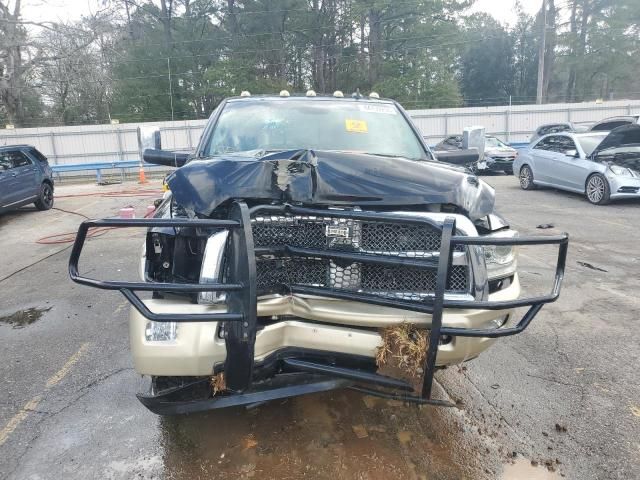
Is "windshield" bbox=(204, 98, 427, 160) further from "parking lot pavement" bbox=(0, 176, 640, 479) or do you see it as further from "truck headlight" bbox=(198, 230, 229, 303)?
"parking lot pavement" bbox=(0, 176, 640, 479)

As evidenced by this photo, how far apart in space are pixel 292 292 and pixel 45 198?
39.6 feet

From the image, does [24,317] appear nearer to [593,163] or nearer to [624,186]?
[624,186]

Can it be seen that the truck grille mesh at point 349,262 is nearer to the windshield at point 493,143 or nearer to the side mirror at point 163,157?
the side mirror at point 163,157

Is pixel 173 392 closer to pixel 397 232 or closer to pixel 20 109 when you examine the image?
pixel 397 232

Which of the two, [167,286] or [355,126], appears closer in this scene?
[167,286]

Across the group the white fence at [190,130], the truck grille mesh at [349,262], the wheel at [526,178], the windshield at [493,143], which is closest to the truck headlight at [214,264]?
the truck grille mesh at [349,262]

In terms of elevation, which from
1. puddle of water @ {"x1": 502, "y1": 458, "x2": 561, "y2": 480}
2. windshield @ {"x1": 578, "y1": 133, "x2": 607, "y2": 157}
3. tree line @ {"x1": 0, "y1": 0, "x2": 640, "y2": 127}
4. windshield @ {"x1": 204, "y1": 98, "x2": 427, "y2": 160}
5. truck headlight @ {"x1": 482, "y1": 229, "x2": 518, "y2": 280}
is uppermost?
tree line @ {"x1": 0, "y1": 0, "x2": 640, "y2": 127}

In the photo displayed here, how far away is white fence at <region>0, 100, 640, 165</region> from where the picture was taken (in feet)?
83.2

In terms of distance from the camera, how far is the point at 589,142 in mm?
11438

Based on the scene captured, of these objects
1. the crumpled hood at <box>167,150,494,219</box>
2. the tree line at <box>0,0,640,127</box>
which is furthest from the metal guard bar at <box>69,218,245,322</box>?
the tree line at <box>0,0,640,127</box>

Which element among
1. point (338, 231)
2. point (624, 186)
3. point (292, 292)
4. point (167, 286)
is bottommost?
point (624, 186)

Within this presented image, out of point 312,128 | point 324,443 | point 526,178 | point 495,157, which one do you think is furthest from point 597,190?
point 324,443

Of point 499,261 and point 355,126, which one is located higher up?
point 355,126

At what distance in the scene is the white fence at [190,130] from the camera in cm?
2536
